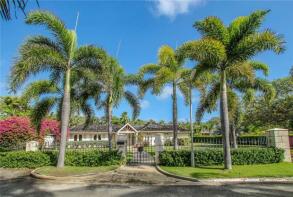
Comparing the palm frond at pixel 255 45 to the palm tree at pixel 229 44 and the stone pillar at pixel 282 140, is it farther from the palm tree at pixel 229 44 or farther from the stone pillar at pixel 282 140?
the stone pillar at pixel 282 140

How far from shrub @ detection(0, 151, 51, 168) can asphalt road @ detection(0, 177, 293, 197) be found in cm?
433

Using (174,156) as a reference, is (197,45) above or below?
above

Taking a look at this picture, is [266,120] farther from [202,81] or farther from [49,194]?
[49,194]

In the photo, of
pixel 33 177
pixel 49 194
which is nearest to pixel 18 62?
pixel 33 177

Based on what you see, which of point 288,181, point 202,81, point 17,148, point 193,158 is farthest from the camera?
point 17,148

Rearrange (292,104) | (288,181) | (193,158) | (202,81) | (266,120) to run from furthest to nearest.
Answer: (266,120) < (292,104) < (202,81) < (193,158) < (288,181)

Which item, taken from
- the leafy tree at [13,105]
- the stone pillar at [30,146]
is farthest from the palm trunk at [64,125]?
the leafy tree at [13,105]

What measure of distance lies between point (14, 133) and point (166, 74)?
14.5 meters

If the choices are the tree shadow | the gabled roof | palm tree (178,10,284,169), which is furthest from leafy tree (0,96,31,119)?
palm tree (178,10,284,169)

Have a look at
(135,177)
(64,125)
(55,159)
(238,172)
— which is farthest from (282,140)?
(55,159)

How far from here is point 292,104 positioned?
36125 mm

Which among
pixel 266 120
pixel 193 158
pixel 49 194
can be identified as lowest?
pixel 49 194

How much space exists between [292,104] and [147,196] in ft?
108

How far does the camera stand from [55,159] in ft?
55.0
